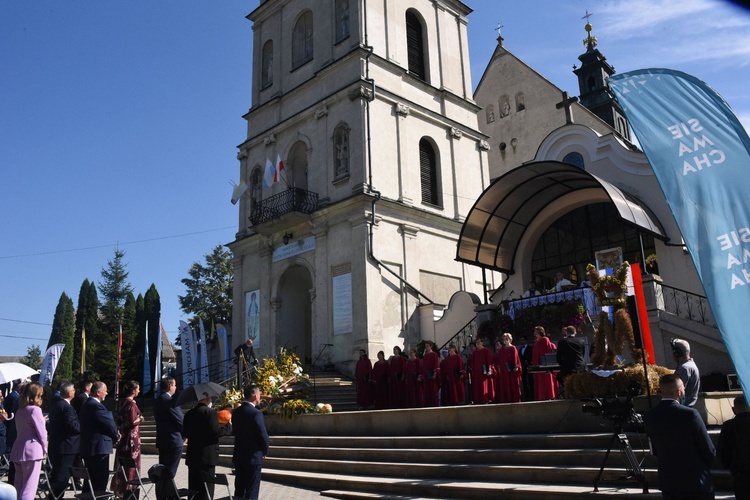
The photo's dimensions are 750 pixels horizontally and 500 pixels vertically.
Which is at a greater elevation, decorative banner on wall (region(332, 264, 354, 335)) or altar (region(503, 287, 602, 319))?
decorative banner on wall (region(332, 264, 354, 335))

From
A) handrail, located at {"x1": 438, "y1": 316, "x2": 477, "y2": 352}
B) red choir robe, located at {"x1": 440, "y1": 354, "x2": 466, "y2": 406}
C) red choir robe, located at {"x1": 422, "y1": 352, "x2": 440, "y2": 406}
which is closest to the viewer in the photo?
red choir robe, located at {"x1": 440, "y1": 354, "x2": 466, "y2": 406}

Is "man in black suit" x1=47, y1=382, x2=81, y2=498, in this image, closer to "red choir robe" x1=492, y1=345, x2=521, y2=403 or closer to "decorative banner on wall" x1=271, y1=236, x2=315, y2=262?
"red choir robe" x1=492, y1=345, x2=521, y2=403

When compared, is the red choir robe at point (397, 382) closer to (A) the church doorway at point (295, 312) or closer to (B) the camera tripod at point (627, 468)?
(B) the camera tripod at point (627, 468)

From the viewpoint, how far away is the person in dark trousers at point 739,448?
18.0 ft

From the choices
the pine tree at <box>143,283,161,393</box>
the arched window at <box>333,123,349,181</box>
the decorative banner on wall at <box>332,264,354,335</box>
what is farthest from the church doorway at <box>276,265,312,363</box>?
the pine tree at <box>143,283,161,393</box>

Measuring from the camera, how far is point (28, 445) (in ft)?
27.8

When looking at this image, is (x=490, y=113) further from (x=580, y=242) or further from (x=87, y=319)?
(x=87, y=319)

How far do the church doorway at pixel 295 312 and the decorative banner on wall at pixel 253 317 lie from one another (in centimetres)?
125

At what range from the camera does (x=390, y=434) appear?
13.0 meters

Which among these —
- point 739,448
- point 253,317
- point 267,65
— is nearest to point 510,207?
point 253,317

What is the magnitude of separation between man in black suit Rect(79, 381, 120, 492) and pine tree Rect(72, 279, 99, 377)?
41867 mm

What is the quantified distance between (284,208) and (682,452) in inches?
849

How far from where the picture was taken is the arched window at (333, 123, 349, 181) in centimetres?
2445

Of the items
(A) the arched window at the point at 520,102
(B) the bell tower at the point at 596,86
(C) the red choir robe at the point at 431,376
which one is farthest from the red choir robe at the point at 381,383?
(B) the bell tower at the point at 596,86
